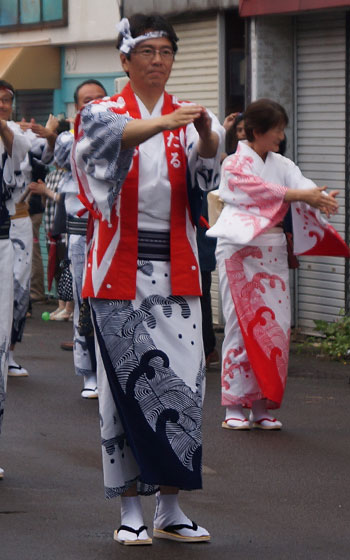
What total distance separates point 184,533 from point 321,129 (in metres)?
7.24

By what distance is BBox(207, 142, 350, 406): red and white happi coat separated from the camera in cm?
841

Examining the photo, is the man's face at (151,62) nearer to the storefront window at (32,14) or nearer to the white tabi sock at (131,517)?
the white tabi sock at (131,517)

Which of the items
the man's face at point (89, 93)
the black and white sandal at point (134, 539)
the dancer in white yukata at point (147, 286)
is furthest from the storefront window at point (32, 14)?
the black and white sandal at point (134, 539)

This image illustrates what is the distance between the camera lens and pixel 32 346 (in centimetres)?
1288

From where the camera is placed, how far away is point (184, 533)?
19.3ft

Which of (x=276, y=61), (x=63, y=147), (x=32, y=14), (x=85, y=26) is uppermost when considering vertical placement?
(x=32, y=14)

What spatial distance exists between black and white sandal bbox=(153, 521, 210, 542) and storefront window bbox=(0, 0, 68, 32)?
1282cm

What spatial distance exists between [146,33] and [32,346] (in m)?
7.37

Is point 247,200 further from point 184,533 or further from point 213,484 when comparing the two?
point 184,533

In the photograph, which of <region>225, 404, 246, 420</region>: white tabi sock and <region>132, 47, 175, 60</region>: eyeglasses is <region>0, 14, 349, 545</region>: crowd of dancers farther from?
<region>225, 404, 246, 420</region>: white tabi sock

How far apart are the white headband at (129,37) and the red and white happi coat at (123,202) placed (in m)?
0.21

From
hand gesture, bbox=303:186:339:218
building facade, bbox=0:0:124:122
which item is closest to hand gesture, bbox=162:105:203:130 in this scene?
hand gesture, bbox=303:186:339:218

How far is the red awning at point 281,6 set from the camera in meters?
11.6

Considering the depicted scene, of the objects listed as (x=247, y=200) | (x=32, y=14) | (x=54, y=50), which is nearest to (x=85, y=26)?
(x=54, y=50)
